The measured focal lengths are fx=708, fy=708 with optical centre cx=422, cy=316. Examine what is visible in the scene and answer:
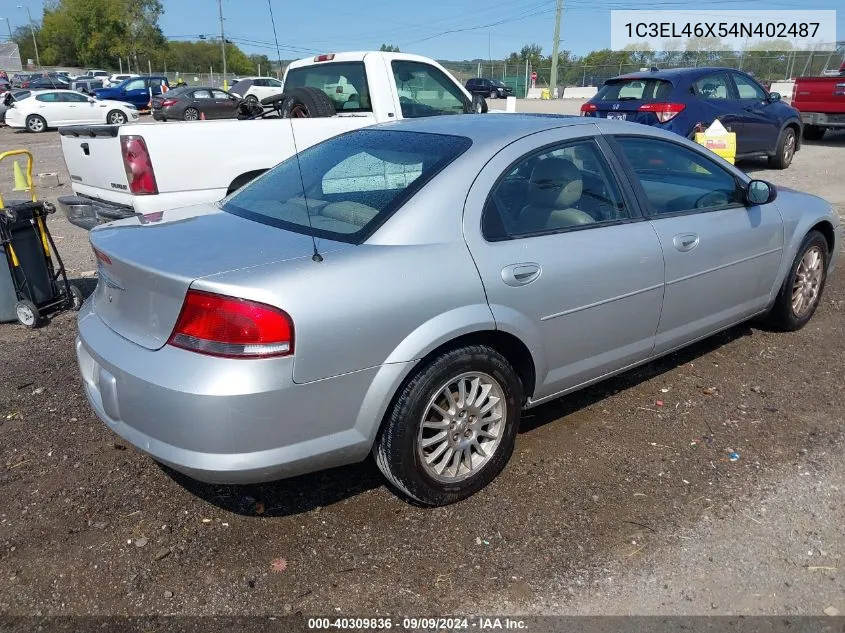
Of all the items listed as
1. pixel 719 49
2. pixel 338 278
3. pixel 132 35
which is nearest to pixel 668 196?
pixel 338 278

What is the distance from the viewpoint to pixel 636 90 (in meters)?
11.0

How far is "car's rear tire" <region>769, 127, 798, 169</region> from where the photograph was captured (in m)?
12.3

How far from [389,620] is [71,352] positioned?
3367mm

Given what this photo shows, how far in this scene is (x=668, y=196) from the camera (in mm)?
3955

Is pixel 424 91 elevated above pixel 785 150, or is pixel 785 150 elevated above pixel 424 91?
pixel 424 91

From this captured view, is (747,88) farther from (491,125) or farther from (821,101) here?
(491,125)

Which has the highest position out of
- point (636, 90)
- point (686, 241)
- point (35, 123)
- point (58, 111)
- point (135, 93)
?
point (135, 93)

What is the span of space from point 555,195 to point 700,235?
1014mm

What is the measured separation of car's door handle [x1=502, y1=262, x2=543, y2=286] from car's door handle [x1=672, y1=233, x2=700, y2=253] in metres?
1.04

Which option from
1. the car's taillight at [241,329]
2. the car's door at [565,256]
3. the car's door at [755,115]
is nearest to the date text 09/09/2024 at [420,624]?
the car's taillight at [241,329]

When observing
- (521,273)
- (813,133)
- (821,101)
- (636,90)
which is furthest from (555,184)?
(813,133)

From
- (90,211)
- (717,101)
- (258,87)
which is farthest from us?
(258,87)

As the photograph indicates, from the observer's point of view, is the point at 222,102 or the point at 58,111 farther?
the point at 222,102

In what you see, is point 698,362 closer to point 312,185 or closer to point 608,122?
point 608,122
